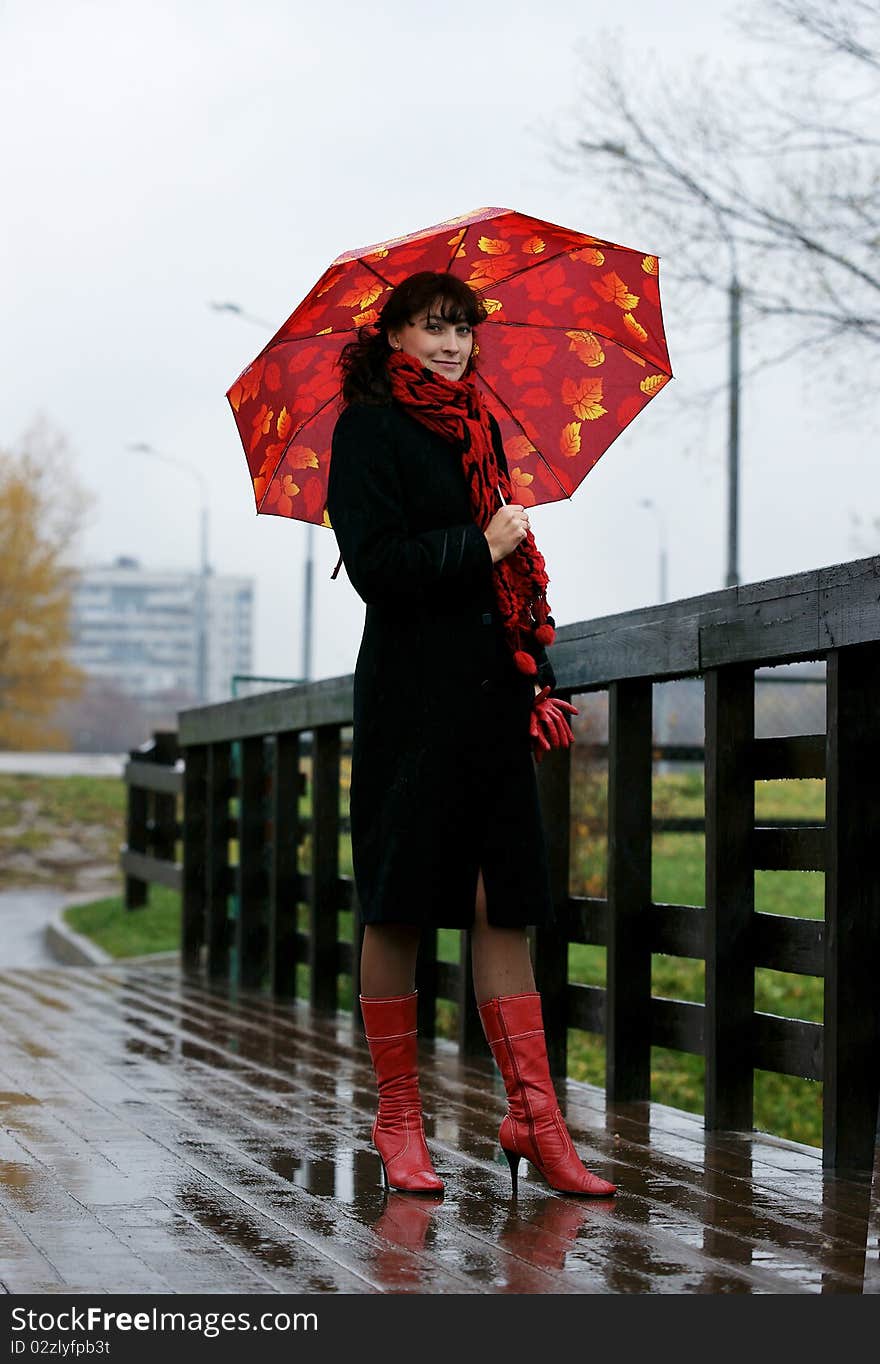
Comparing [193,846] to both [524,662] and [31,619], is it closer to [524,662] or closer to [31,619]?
[524,662]

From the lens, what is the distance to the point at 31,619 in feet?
119

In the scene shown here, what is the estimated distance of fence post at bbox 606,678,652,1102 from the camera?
15.4 ft

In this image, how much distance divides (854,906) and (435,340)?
1.35 meters

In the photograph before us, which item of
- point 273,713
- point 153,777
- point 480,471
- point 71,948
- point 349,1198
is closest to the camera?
point 349,1198

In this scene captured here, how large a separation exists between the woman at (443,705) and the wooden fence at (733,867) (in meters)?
0.59

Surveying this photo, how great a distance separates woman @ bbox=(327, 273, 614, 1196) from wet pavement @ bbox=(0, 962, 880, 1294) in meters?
0.22

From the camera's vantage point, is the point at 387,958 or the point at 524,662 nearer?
the point at 524,662

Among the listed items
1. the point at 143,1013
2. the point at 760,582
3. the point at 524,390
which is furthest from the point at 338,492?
the point at 143,1013

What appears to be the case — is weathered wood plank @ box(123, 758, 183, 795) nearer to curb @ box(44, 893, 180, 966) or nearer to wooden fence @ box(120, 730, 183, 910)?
wooden fence @ box(120, 730, 183, 910)

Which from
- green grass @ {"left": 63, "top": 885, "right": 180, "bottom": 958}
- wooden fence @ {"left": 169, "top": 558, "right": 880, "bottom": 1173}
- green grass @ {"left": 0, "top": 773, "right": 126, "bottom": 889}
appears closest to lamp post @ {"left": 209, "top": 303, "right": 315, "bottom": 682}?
green grass @ {"left": 0, "top": 773, "right": 126, "bottom": 889}

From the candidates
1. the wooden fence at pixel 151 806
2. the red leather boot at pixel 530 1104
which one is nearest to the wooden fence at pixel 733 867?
the red leather boot at pixel 530 1104

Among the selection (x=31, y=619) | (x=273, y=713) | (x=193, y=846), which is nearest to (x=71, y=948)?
(x=193, y=846)
